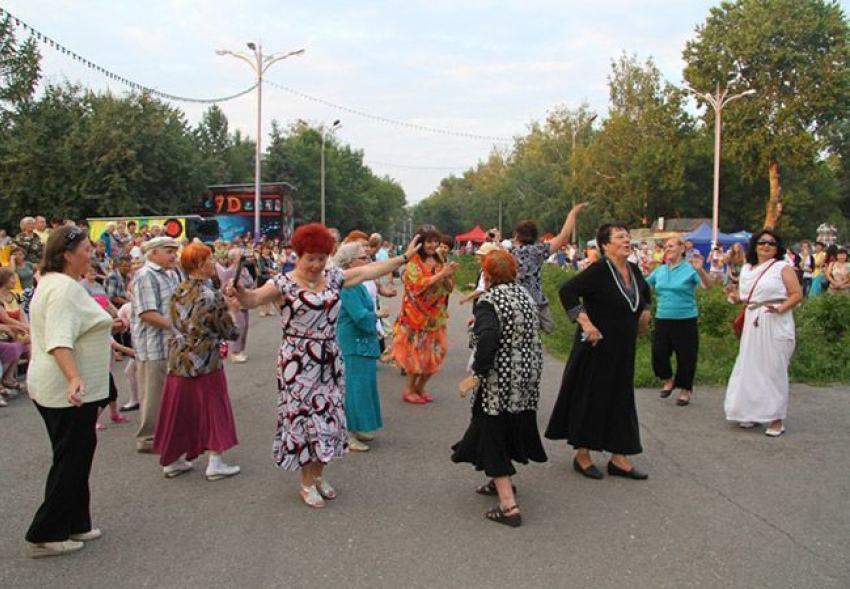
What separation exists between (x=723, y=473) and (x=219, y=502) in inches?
154

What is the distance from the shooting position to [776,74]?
41062 millimetres

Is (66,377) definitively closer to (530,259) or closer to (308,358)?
(308,358)

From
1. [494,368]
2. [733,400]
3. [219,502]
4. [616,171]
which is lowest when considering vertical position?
[219,502]

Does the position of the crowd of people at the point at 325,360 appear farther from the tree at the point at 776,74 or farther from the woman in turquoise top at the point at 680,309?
the tree at the point at 776,74

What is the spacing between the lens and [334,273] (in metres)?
5.20

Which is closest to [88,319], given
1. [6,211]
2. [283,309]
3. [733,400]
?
[283,309]

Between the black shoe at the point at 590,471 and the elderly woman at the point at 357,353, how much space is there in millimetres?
1811

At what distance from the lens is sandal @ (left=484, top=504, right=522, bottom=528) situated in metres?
4.74

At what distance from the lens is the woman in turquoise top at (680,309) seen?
813 cm

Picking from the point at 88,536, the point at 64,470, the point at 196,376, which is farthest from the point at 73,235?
the point at 88,536

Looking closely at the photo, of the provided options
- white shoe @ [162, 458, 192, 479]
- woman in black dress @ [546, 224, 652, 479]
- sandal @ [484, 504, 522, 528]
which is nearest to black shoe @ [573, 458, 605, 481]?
woman in black dress @ [546, 224, 652, 479]

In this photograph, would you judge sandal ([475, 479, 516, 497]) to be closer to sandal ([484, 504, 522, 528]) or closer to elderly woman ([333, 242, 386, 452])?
sandal ([484, 504, 522, 528])

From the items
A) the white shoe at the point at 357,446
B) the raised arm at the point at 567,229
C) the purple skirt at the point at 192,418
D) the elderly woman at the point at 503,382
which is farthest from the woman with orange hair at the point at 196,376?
the raised arm at the point at 567,229

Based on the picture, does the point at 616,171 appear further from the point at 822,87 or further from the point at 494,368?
the point at 494,368
